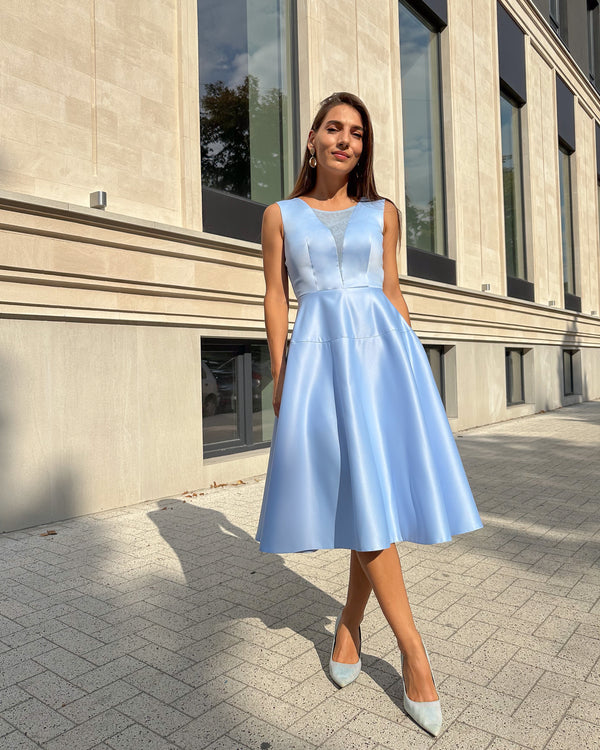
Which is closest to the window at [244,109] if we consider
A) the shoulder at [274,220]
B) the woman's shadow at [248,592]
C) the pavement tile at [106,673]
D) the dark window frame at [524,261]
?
the woman's shadow at [248,592]

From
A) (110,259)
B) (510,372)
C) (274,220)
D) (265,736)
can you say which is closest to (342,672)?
(265,736)

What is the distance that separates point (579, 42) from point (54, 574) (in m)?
25.8

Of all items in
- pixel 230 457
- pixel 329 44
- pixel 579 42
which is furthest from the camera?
pixel 579 42

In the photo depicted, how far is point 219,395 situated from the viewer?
25.3 ft

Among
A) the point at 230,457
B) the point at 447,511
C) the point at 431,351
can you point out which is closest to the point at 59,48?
the point at 230,457

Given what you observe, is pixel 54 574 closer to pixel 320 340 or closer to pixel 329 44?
pixel 320 340

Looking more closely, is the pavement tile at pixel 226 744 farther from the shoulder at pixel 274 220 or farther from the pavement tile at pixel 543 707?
the shoulder at pixel 274 220

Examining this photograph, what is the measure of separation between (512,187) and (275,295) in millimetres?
16483

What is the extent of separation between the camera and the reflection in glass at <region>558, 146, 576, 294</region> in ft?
69.9

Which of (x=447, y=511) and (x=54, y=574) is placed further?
(x=54, y=574)

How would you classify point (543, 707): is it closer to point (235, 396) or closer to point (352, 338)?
point (352, 338)

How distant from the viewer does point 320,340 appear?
8.29ft

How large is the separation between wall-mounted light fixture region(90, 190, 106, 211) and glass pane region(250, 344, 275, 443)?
2.91 metres

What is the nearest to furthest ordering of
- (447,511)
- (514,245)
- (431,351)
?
(447,511) < (431,351) < (514,245)
